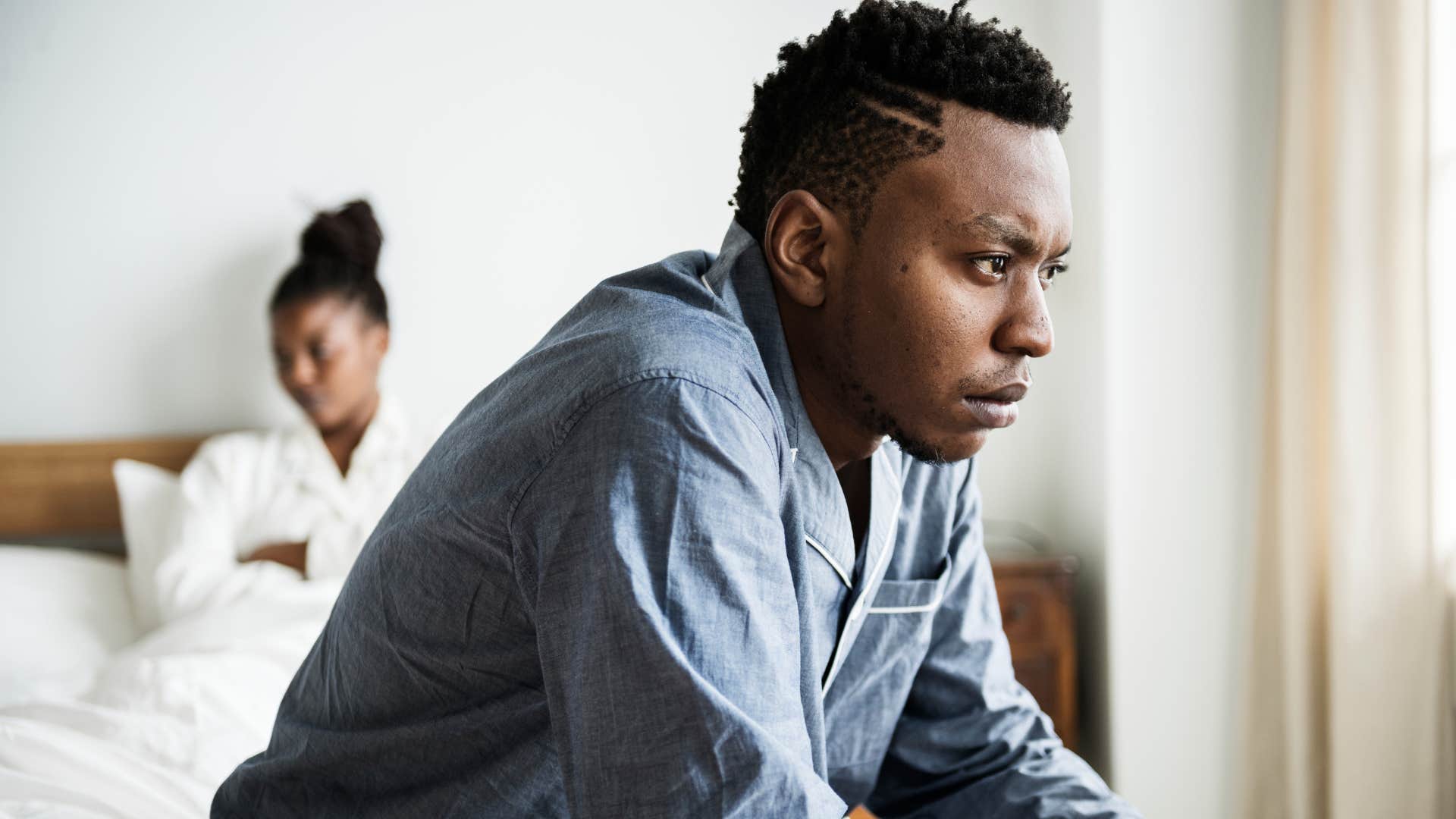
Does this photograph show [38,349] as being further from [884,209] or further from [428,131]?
[884,209]

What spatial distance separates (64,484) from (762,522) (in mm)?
2426

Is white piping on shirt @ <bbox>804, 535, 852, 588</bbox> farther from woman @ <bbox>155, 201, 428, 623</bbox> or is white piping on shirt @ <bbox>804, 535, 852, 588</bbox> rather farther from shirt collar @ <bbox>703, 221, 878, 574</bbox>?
woman @ <bbox>155, 201, 428, 623</bbox>

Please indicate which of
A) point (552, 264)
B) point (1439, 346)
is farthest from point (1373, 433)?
point (552, 264)

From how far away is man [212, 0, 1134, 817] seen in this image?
0.64 meters

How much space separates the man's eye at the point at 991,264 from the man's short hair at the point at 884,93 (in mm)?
92

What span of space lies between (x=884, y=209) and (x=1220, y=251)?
1.75 meters

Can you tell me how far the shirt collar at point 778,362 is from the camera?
95cm

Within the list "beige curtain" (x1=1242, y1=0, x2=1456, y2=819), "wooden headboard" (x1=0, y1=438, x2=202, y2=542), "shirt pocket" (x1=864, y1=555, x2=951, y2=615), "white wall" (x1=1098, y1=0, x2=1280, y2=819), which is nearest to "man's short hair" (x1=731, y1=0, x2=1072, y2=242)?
"shirt pocket" (x1=864, y1=555, x2=951, y2=615)

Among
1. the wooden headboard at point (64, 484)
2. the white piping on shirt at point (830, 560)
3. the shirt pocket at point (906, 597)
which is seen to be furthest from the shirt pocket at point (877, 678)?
the wooden headboard at point (64, 484)

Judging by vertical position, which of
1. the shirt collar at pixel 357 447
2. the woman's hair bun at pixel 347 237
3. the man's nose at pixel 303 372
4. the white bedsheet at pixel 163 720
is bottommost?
the white bedsheet at pixel 163 720

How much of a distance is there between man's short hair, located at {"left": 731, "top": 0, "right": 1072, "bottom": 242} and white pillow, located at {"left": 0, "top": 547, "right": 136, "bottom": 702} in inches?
62.8

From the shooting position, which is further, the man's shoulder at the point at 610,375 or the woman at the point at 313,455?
the woman at the point at 313,455

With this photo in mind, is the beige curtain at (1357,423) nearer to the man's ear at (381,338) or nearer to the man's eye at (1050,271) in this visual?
the man's eye at (1050,271)

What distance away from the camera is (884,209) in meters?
0.89
